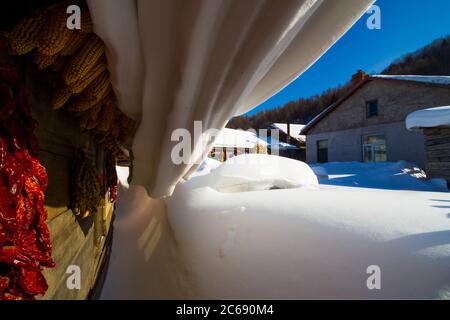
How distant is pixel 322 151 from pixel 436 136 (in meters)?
9.09

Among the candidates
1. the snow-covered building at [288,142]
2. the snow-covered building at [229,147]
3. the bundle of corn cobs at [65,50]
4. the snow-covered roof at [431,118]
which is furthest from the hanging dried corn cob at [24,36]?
the snow-covered building at [288,142]

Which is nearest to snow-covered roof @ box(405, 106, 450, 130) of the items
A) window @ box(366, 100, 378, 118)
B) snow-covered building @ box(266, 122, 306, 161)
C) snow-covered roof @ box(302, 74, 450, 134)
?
snow-covered roof @ box(302, 74, 450, 134)

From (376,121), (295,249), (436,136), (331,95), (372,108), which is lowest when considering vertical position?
(295,249)

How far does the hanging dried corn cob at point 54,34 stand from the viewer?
0.85 meters

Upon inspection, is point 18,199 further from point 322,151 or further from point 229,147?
point 322,151

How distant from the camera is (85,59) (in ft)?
3.26

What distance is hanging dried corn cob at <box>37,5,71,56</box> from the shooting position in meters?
0.85

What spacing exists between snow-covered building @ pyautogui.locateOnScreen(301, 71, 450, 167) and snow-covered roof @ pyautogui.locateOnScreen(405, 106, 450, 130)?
4790 mm

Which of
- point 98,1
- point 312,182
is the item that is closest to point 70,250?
point 98,1

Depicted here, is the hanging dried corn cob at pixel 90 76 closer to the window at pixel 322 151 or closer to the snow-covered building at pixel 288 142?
the window at pixel 322 151

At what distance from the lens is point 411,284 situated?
1031mm

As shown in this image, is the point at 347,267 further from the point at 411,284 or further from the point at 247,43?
the point at 247,43

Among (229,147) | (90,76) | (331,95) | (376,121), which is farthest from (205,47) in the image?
(331,95)

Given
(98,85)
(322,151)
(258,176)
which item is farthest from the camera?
(322,151)
